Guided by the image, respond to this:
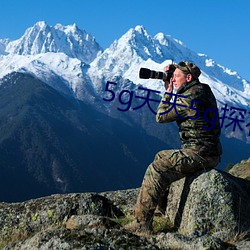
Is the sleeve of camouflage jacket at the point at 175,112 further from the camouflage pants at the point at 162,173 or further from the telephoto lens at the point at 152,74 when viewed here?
the camouflage pants at the point at 162,173

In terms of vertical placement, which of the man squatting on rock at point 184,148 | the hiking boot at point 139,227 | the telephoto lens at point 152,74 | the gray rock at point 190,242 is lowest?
the hiking boot at point 139,227

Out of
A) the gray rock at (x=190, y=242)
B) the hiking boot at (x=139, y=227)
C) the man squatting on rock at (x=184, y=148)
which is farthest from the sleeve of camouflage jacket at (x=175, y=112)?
the gray rock at (x=190, y=242)

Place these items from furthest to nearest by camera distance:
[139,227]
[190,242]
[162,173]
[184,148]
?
[184,148] → [162,173] → [139,227] → [190,242]

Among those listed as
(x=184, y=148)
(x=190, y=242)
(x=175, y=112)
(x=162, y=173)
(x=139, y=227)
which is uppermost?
(x=175, y=112)

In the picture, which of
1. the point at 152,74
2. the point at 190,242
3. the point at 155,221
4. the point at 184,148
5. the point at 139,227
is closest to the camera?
the point at 190,242

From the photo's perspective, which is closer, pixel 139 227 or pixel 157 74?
pixel 139 227

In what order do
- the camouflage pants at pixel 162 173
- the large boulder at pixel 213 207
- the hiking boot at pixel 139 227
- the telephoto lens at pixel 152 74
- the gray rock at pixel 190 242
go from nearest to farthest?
the gray rock at pixel 190 242
the large boulder at pixel 213 207
the hiking boot at pixel 139 227
the camouflage pants at pixel 162 173
the telephoto lens at pixel 152 74

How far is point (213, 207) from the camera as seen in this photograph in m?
10.0

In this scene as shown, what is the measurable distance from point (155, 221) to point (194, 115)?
2661 millimetres

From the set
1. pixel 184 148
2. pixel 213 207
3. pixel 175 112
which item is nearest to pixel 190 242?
pixel 213 207

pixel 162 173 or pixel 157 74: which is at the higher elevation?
pixel 157 74

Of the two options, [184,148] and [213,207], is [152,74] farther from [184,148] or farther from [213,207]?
[213,207]

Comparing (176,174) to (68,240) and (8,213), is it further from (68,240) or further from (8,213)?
(8,213)

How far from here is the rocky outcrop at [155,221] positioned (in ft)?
24.5
